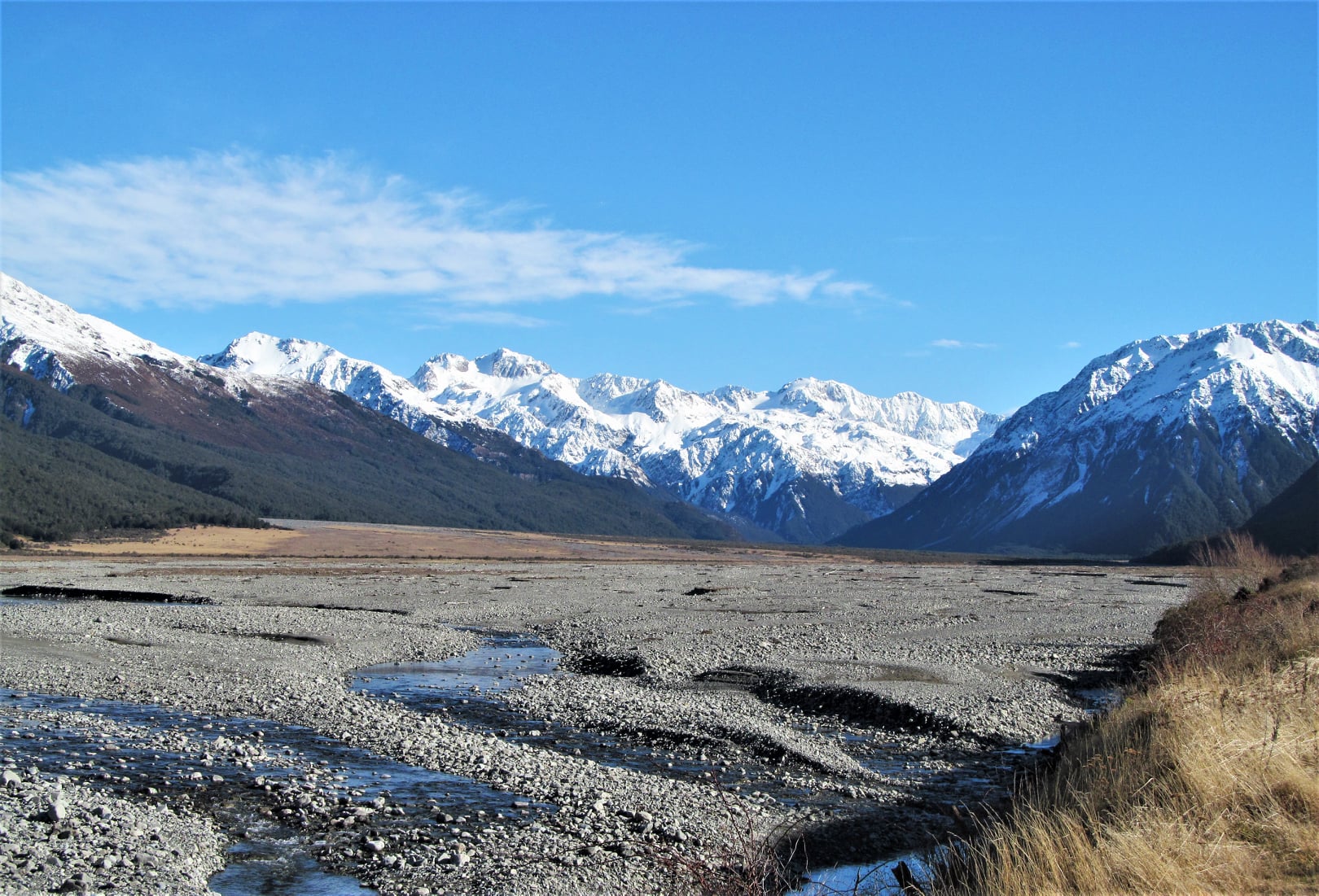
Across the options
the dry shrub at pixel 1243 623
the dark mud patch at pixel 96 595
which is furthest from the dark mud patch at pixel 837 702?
the dark mud patch at pixel 96 595

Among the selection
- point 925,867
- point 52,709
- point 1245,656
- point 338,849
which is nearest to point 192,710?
point 52,709

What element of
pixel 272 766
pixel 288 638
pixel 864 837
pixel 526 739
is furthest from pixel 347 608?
pixel 864 837

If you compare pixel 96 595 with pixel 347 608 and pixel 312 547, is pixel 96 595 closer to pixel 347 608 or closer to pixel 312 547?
pixel 347 608

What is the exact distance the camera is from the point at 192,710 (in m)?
26.1

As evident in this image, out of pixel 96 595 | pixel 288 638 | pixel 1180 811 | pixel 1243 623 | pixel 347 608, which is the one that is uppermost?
pixel 1243 623

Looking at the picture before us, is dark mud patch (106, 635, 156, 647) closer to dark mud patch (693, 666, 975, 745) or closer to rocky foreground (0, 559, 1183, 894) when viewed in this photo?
rocky foreground (0, 559, 1183, 894)

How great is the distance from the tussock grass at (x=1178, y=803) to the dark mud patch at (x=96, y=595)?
58.8 metres

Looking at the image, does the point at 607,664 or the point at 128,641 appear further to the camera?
the point at 128,641

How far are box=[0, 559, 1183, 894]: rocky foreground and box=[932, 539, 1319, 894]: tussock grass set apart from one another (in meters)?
3.30

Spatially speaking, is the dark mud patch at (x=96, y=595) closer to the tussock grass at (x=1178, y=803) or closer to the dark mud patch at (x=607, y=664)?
the dark mud patch at (x=607, y=664)

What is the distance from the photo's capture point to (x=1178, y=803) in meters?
13.1

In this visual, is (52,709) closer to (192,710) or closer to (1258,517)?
(192,710)

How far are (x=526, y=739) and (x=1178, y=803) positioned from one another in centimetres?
1545

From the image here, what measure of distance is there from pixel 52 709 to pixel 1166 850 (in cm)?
2758
